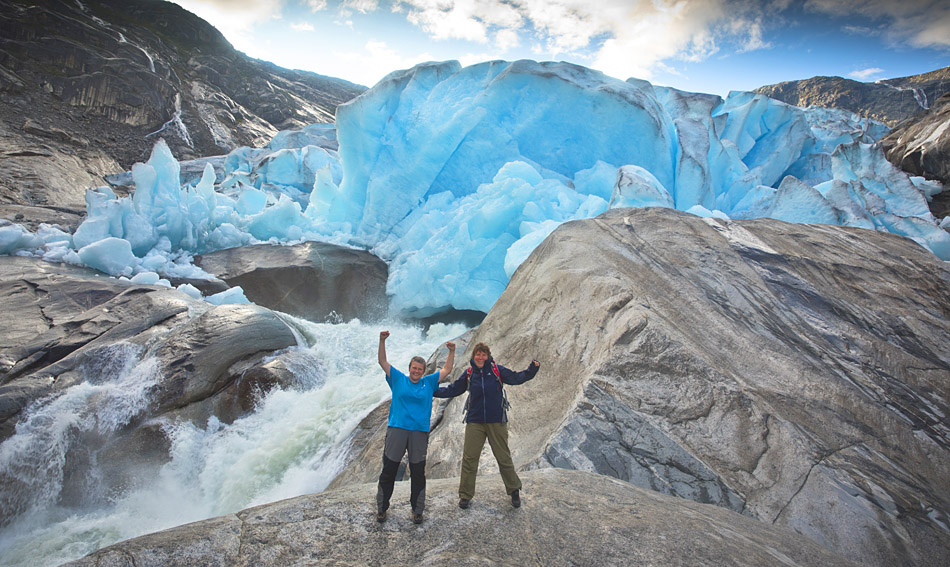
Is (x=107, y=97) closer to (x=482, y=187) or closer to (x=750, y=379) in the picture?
(x=482, y=187)

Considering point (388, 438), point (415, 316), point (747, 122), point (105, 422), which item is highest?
point (747, 122)

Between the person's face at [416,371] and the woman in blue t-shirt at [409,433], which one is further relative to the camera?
the person's face at [416,371]

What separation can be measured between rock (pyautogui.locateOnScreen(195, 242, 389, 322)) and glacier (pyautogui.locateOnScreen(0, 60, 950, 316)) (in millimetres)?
671

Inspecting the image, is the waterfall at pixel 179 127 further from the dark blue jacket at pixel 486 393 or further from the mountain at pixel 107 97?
the dark blue jacket at pixel 486 393

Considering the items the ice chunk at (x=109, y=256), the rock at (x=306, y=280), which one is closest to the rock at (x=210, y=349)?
the rock at (x=306, y=280)

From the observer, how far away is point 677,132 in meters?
13.3

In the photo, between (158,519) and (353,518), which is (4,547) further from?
(353,518)

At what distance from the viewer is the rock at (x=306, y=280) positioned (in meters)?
11.7

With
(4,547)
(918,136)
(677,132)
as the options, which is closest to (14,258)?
(4,547)

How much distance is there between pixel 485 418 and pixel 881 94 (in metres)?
47.5

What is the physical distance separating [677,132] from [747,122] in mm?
4753

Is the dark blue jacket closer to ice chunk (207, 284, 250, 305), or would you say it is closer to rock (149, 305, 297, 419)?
rock (149, 305, 297, 419)

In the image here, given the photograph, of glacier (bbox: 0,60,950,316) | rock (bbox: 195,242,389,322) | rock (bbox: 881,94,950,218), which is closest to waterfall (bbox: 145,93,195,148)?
glacier (bbox: 0,60,950,316)

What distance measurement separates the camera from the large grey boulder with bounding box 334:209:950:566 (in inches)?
126
